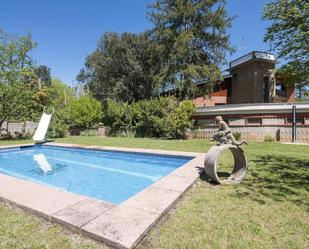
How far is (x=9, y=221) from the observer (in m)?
3.32

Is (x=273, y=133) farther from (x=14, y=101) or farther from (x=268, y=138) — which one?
(x=14, y=101)

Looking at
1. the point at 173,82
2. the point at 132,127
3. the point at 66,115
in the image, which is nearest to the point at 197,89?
the point at 173,82

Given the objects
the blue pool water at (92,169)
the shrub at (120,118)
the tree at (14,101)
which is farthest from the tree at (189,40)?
the blue pool water at (92,169)

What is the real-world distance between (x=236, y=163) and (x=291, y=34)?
664 centimetres

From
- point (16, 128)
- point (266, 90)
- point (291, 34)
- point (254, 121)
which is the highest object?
point (291, 34)

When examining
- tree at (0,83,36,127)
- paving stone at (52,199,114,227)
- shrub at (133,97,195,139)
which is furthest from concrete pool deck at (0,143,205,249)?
tree at (0,83,36,127)

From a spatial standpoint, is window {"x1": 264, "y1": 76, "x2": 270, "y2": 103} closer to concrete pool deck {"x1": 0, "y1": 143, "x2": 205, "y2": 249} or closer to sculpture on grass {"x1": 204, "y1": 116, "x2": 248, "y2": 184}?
sculpture on grass {"x1": 204, "y1": 116, "x2": 248, "y2": 184}

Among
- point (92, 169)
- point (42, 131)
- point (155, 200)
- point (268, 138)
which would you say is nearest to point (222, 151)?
point (155, 200)

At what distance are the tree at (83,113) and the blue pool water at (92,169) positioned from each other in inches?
339

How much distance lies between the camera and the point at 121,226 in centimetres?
300

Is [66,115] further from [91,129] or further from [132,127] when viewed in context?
[132,127]

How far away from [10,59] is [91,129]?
8773mm

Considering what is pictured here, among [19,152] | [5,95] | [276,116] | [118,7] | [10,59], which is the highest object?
[118,7]

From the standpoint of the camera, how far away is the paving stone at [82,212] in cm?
315
